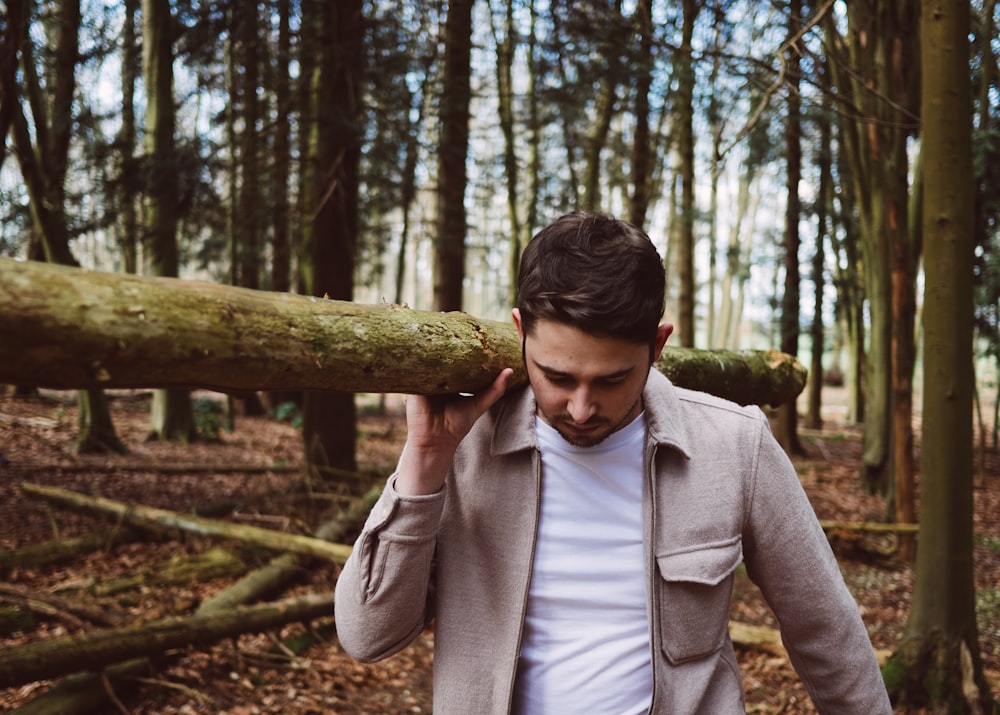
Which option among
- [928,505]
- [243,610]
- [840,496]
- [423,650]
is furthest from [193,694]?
[840,496]

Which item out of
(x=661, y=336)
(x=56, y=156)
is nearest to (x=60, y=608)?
(x=661, y=336)

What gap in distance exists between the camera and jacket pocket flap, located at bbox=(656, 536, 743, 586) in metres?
1.98

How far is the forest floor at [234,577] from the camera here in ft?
15.4

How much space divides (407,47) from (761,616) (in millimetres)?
7892

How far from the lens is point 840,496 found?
10625 millimetres

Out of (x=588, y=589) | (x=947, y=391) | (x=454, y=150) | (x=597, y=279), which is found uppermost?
(x=454, y=150)

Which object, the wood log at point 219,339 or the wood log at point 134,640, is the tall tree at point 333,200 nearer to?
the wood log at point 134,640

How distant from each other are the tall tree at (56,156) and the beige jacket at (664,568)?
604cm

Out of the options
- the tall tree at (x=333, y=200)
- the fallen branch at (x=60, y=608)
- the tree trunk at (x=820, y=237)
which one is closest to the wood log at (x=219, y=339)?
the fallen branch at (x=60, y=608)

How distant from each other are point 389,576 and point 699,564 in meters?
0.82

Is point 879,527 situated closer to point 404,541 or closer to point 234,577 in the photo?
point 234,577

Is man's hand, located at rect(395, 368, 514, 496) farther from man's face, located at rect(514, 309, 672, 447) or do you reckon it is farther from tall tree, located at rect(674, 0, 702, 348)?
tall tree, located at rect(674, 0, 702, 348)

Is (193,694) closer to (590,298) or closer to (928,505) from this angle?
(590,298)

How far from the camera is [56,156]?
37.3 feet
